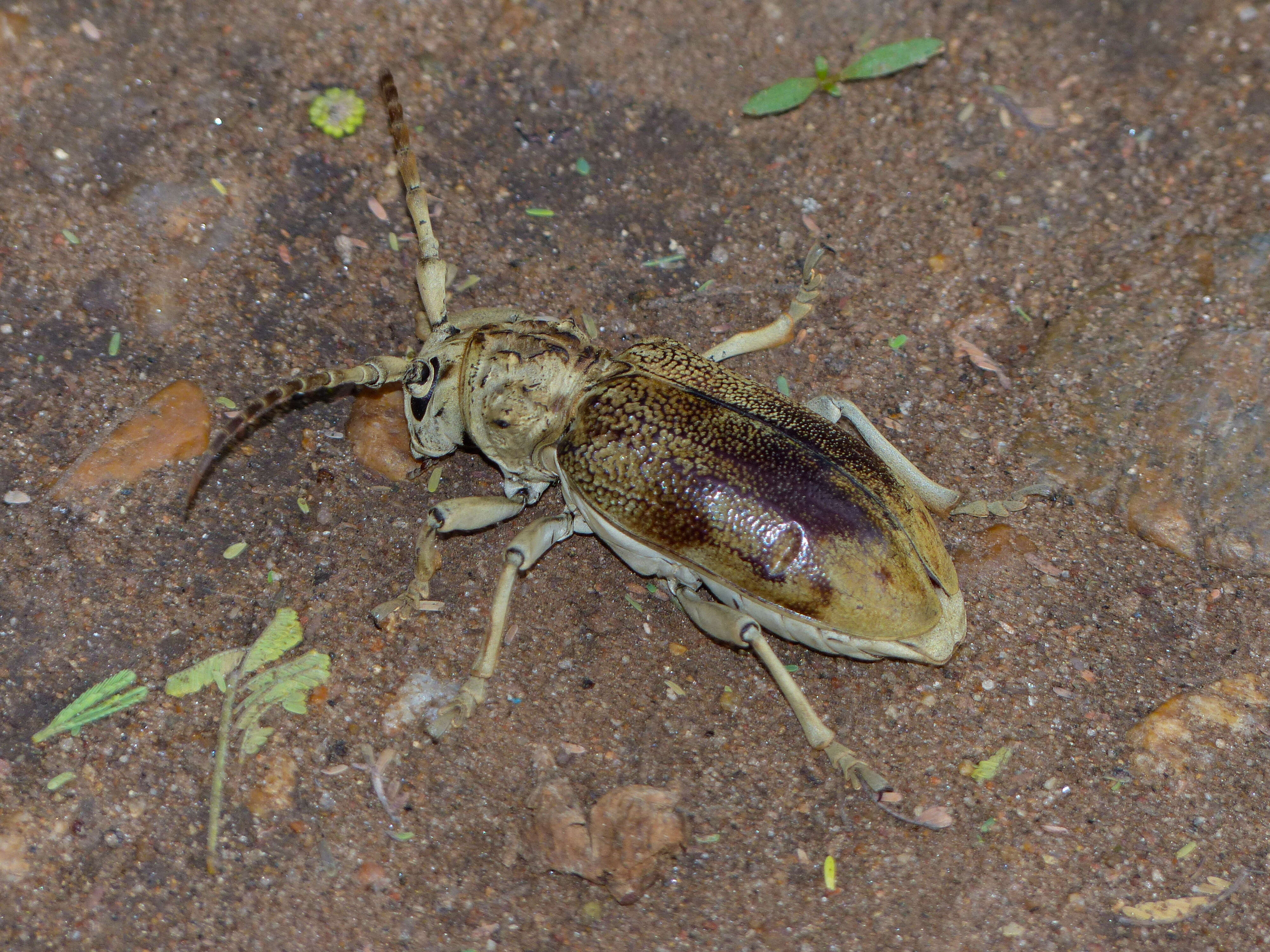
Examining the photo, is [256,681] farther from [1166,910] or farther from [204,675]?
[1166,910]

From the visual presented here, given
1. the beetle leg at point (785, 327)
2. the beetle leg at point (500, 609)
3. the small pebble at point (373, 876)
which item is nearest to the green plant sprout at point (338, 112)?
the beetle leg at point (785, 327)

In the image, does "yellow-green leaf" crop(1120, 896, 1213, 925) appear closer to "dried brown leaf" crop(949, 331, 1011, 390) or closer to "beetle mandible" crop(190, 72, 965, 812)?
"beetle mandible" crop(190, 72, 965, 812)

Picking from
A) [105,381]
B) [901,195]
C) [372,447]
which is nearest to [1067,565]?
[901,195]

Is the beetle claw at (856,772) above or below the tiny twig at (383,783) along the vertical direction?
below

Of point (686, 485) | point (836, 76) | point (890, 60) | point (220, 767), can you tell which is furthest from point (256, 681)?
point (890, 60)

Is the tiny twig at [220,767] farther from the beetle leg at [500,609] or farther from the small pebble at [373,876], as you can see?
the beetle leg at [500,609]

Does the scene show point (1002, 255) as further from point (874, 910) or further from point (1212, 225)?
point (874, 910)
